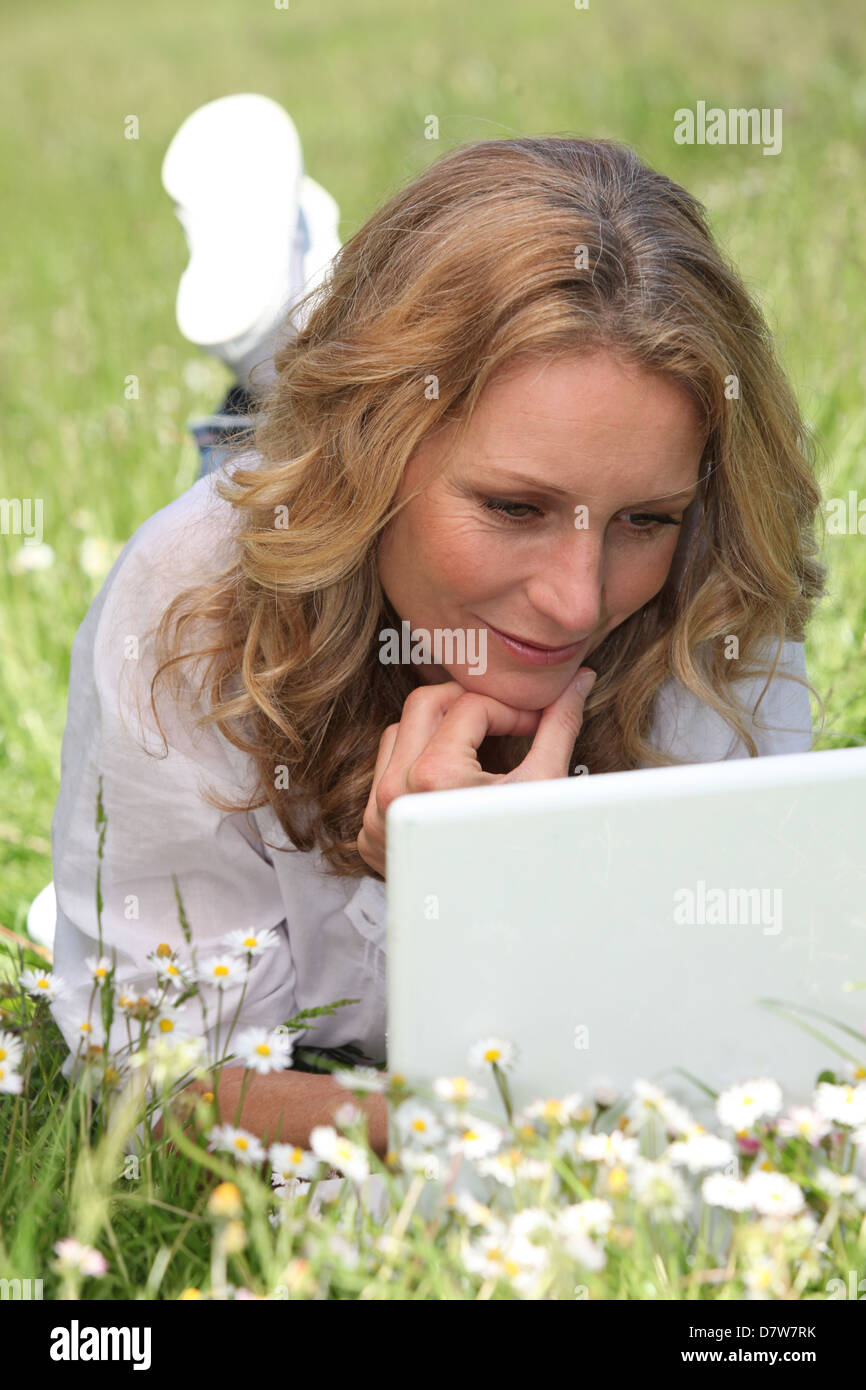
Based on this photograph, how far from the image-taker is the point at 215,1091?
1.44 meters

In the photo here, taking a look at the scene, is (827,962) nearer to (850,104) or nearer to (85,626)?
(85,626)

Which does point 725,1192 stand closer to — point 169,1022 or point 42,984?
point 169,1022

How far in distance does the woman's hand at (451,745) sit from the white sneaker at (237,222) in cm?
141

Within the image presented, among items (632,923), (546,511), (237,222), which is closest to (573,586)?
(546,511)

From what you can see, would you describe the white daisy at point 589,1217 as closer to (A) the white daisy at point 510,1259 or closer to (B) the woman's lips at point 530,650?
(A) the white daisy at point 510,1259

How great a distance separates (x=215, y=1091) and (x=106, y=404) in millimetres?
3990

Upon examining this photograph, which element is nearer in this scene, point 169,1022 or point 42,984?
point 169,1022

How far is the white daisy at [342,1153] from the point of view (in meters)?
1.19

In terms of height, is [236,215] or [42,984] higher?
[236,215]

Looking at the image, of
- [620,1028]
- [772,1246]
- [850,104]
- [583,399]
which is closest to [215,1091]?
[620,1028]

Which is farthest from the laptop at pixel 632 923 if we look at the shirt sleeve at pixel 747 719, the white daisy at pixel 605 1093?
the shirt sleeve at pixel 747 719

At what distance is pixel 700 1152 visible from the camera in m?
1.20

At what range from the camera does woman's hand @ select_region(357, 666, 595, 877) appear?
1.69 m

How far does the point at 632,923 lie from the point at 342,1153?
32 cm
